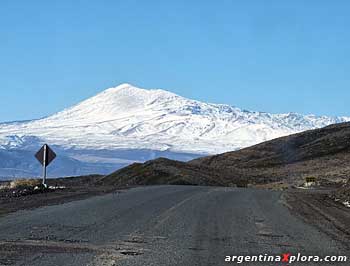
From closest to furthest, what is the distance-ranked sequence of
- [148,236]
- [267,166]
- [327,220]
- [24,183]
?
1. [148,236]
2. [327,220]
3. [24,183]
4. [267,166]

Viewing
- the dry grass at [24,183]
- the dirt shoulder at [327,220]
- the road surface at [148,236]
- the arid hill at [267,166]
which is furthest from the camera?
the arid hill at [267,166]

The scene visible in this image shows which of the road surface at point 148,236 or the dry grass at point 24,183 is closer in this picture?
the road surface at point 148,236

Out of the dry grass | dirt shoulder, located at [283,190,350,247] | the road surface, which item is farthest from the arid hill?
the road surface

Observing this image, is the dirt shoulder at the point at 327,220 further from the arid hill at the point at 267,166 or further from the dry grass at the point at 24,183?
the arid hill at the point at 267,166

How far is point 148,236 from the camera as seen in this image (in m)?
14.2

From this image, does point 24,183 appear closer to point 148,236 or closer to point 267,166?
point 148,236

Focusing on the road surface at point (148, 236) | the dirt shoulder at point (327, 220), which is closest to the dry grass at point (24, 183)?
the road surface at point (148, 236)

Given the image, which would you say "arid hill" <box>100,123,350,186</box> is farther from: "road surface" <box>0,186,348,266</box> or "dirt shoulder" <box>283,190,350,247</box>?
"road surface" <box>0,186,348,266</box>

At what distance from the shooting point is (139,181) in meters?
56.7

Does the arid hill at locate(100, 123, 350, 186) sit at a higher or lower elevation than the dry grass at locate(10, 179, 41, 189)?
higher

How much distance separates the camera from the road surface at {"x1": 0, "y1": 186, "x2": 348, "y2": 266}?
37.3 ft

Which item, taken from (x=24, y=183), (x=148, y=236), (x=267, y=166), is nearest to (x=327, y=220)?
(x=148, y=236)

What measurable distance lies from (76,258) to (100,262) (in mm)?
524

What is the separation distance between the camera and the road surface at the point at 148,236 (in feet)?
37.3
